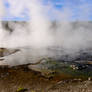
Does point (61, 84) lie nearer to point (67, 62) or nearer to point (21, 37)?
point (67, 62)

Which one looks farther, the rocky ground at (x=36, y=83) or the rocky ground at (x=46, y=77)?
the rocky ground at (x=46, y=77)

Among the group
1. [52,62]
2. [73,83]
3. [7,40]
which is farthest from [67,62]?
[7,40]

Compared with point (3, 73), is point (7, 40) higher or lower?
higher

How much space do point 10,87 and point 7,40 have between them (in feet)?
46.0

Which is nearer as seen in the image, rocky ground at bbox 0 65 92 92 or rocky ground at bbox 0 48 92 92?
rocky ground at bbox 0 65 92 92

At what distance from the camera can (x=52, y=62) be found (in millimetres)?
12461

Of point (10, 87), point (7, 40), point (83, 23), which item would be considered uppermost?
point (83, 23)

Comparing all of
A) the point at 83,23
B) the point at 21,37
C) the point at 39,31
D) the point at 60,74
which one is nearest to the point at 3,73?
the point at 60,74

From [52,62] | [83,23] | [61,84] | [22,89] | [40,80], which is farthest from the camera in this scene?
[83,23]

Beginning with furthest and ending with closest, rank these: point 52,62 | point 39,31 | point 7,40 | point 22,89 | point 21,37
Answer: point 39,31 < point 21,37 < point 7,40 < point 52,62 < point 22,89

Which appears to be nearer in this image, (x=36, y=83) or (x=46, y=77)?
(x=36, y=83)

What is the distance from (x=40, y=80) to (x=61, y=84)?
1354 millimetres

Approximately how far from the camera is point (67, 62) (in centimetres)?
1261

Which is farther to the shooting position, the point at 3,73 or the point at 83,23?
the point at 83,23
